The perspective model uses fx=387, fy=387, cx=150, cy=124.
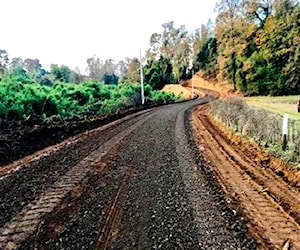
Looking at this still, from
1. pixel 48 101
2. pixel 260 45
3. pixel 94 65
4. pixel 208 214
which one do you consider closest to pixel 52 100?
pixel 48 101

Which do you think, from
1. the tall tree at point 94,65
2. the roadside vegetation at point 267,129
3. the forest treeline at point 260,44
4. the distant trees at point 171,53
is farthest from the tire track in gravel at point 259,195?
the tall tree at point 94,65

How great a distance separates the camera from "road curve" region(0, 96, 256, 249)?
5000 millimetres

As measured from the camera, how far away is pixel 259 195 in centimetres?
701

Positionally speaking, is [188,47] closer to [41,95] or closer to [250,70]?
[250,70]

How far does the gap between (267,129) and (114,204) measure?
7228 millimetres

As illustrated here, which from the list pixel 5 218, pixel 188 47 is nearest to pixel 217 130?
pixel 5 218

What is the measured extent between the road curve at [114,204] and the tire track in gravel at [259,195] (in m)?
0.28

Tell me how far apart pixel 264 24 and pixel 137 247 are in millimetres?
51370

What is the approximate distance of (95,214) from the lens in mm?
5898

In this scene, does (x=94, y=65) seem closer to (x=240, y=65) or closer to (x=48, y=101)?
(x=240, y=65)

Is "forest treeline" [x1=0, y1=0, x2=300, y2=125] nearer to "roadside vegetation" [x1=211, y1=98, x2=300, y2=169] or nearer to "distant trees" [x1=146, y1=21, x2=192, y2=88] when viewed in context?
"distant trees" [x1=146, y1=21, x2=192, y2=88]

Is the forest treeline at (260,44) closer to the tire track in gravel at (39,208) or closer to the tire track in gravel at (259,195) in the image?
the tire track in gravel at (259,195)

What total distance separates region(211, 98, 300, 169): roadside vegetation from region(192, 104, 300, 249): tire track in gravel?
856 millimetres

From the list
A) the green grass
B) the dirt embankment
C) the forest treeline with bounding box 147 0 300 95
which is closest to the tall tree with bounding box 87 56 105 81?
the forest treeline with bounding box 147 0 300 95
